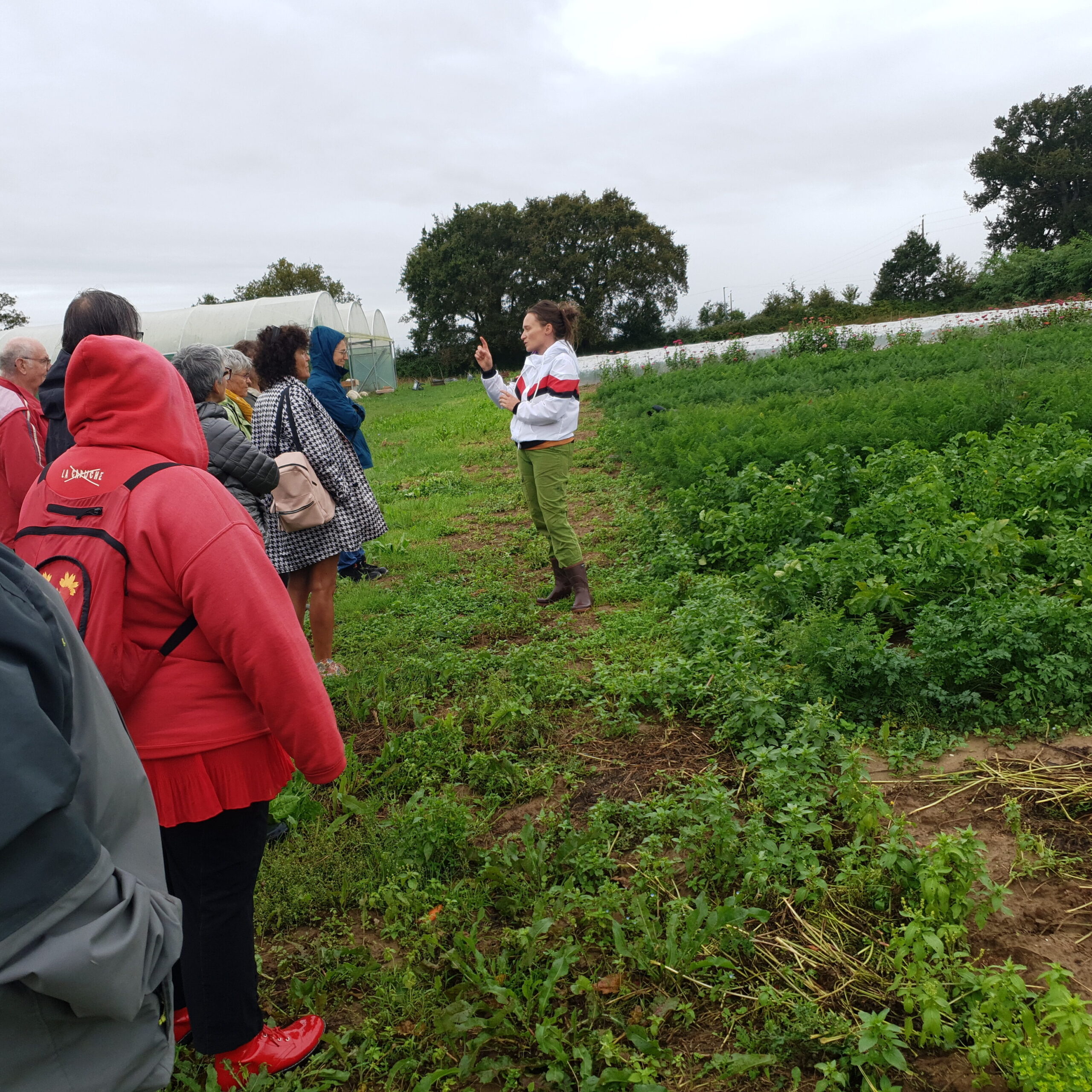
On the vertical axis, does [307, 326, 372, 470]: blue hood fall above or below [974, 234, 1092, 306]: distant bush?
below

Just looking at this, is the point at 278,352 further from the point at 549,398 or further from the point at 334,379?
the point at 549,398

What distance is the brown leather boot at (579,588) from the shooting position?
575 cm

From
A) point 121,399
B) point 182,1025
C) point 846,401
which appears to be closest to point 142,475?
point 121,399

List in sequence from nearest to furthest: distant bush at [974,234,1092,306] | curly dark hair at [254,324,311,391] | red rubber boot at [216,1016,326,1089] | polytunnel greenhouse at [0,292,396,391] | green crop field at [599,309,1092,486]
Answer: red rubber boot at [216,1016,326,1089] < curly dark hair at [254,324,311,391] < green crop field at [599,309,1092,486] < polytunnel greenhouse at [0,292,396,391] < distant bush at [974,234,1092,306]

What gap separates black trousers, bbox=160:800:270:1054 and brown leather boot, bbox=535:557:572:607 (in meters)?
3.91

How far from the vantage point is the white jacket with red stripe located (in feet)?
18.0

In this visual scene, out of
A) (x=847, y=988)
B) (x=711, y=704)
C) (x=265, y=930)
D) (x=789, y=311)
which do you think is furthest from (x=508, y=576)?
(x=789, y=311)

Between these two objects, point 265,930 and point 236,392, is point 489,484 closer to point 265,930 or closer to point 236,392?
point 236,392

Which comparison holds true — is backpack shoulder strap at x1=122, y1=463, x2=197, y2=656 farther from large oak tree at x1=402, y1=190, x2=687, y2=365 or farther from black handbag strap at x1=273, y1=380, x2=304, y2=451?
large oak tree at x1=402, y1=190, x2=687, y2=365

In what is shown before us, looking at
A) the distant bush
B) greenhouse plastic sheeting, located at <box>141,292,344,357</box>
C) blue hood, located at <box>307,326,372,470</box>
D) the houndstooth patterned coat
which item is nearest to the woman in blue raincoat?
blue hood, located at <box>307,326,372,470</box>

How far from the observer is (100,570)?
1.77 metres

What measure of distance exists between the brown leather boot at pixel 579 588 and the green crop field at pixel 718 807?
17cm

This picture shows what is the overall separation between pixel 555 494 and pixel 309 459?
1806 millimetres

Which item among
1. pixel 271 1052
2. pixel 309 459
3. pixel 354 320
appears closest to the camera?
pixel 271 1052
